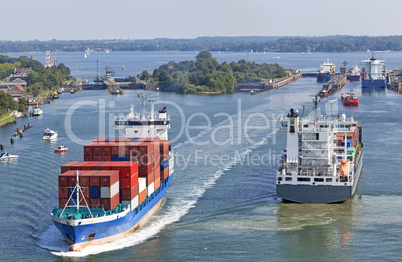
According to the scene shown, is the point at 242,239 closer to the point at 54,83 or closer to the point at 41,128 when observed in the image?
the point at 41,128

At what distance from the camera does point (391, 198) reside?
3064 cm

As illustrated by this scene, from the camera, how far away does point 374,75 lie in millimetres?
100438

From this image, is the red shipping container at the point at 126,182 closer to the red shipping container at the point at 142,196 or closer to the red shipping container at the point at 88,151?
the red shipping container at the point at 142,196

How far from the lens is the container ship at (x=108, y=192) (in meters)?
24.1

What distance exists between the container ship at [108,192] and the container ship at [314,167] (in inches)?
232

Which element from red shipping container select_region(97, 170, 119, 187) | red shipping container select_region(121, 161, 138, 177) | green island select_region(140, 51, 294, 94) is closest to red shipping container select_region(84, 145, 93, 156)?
red shipping container select_region(121, 161, 138, 177)

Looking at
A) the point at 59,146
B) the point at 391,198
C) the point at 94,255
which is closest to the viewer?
the point at 94,255

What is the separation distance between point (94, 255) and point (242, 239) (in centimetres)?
563

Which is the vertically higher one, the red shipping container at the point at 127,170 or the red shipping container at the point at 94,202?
the red shipping container at the point at 127,170

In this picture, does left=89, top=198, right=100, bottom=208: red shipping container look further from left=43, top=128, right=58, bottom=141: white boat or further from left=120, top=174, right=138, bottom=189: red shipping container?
left=43, top=128, right=58, bottom=141: white boat

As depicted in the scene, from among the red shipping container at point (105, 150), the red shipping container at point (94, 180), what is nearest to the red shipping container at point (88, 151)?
the red shipping container at point (105, 150)

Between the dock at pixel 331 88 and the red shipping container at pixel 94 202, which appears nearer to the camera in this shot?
the red shipping container at pixel 94 202

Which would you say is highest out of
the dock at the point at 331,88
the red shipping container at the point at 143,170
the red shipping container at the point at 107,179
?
the dock at the point at 331,88

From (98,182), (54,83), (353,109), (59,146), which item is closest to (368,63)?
(353,109)
